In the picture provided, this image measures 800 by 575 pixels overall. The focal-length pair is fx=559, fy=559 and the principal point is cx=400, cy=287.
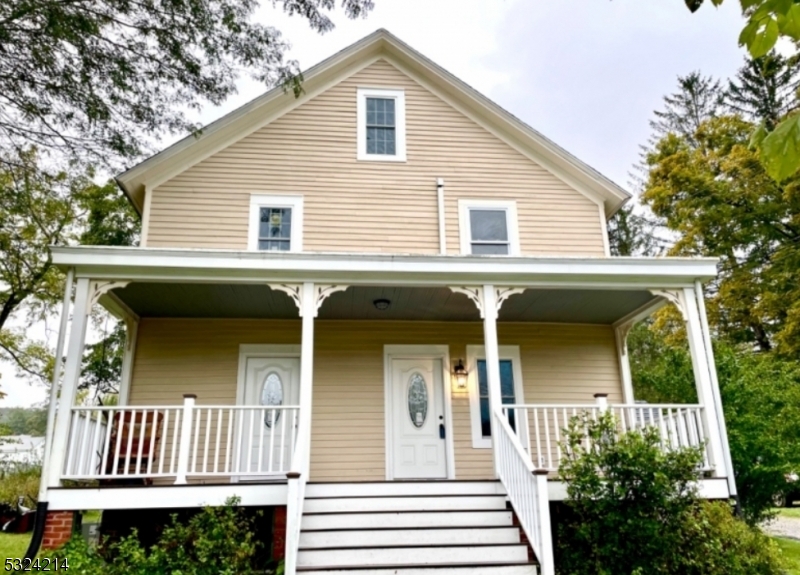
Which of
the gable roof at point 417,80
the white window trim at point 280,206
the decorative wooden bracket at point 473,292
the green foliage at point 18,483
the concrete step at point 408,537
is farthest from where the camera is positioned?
the green foliage at point 18,483

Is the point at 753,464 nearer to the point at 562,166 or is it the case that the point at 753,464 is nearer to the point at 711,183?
the point at 562,166

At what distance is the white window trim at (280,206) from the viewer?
8922mm

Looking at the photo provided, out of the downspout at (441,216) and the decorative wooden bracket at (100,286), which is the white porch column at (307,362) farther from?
the downspout at (441,216)

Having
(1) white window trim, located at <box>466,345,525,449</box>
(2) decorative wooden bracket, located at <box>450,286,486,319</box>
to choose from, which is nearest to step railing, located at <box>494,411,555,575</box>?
(2) decorative wooden bracket, located at <box>450,286,486,319</box>

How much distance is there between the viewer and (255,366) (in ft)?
27.9

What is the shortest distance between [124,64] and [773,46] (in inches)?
310

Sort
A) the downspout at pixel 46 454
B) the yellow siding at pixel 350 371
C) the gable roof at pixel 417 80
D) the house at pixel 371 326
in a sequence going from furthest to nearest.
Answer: the gable roof at pixel 417 80 → the yellow siding at pixel 350 371 → the house at pixel 371 326 → the downspout at pixel 46 454

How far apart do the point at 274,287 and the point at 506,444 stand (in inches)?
129

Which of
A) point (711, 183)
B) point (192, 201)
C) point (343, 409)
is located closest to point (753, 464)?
point (343, 409)

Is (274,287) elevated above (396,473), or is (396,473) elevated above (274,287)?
(274,287)

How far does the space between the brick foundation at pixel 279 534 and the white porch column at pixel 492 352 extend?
247cm

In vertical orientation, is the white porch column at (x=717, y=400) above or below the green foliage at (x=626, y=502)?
above

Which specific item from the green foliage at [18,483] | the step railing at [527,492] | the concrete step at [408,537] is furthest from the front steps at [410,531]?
the green foliage at [18,483]

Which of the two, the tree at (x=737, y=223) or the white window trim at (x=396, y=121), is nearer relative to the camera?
the white window trim at (x=396, y=121)
